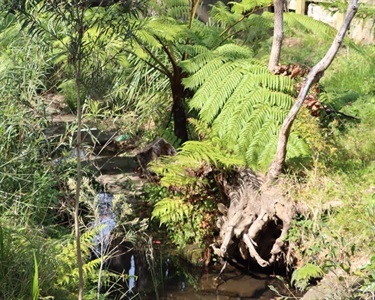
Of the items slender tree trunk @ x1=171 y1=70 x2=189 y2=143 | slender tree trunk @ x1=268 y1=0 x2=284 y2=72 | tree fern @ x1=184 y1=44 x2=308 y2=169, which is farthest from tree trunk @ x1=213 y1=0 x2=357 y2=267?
Result: slender tree trunk @ x1=171 y1=70 x2=189 y2=143

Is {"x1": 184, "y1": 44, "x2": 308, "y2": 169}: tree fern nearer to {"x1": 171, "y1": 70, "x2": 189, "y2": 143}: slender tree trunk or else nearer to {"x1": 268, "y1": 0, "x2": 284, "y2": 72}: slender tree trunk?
Result: {"x1": 268, "y1": 0, "x2": 284, "y2": 72}: slender tree trunk

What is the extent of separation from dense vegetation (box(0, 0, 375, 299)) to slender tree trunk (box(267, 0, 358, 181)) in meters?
0.11

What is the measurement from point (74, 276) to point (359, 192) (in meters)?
2.23

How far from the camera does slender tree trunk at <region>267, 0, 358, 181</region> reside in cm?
496

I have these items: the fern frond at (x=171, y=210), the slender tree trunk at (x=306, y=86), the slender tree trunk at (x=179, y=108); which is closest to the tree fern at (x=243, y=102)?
the slender tree trunk at (x=306, y=86)

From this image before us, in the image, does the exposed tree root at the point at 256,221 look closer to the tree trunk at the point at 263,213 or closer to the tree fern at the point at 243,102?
the tree trunk at the point at 263,213

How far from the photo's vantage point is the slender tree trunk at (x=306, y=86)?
16.3 feet

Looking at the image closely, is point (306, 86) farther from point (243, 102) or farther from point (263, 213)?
point (263, 213)

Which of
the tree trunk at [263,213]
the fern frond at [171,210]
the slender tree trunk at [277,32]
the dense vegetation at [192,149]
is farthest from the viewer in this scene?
the slender tree trunk at [277,32]

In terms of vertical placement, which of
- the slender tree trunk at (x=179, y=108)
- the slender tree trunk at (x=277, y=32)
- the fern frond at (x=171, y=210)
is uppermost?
the slender tree trunk at (x=277, y=32)

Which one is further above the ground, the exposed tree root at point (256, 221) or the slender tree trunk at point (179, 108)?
the slender tree trunk at point (179, 108)

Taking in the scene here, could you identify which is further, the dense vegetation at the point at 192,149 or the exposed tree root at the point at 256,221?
the exposed tree root at the point at 256,221

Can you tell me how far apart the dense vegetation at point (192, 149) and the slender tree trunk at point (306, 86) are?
11cm

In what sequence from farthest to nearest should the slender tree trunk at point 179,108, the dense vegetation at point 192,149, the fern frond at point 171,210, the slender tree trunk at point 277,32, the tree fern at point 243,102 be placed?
the slender tree trunk at point 179,108 < the slender tree trunk at point 277,32 < the fern frond at point 171,210 < the tree fern at point 243,102 < the dense vegetation at point 192,149
